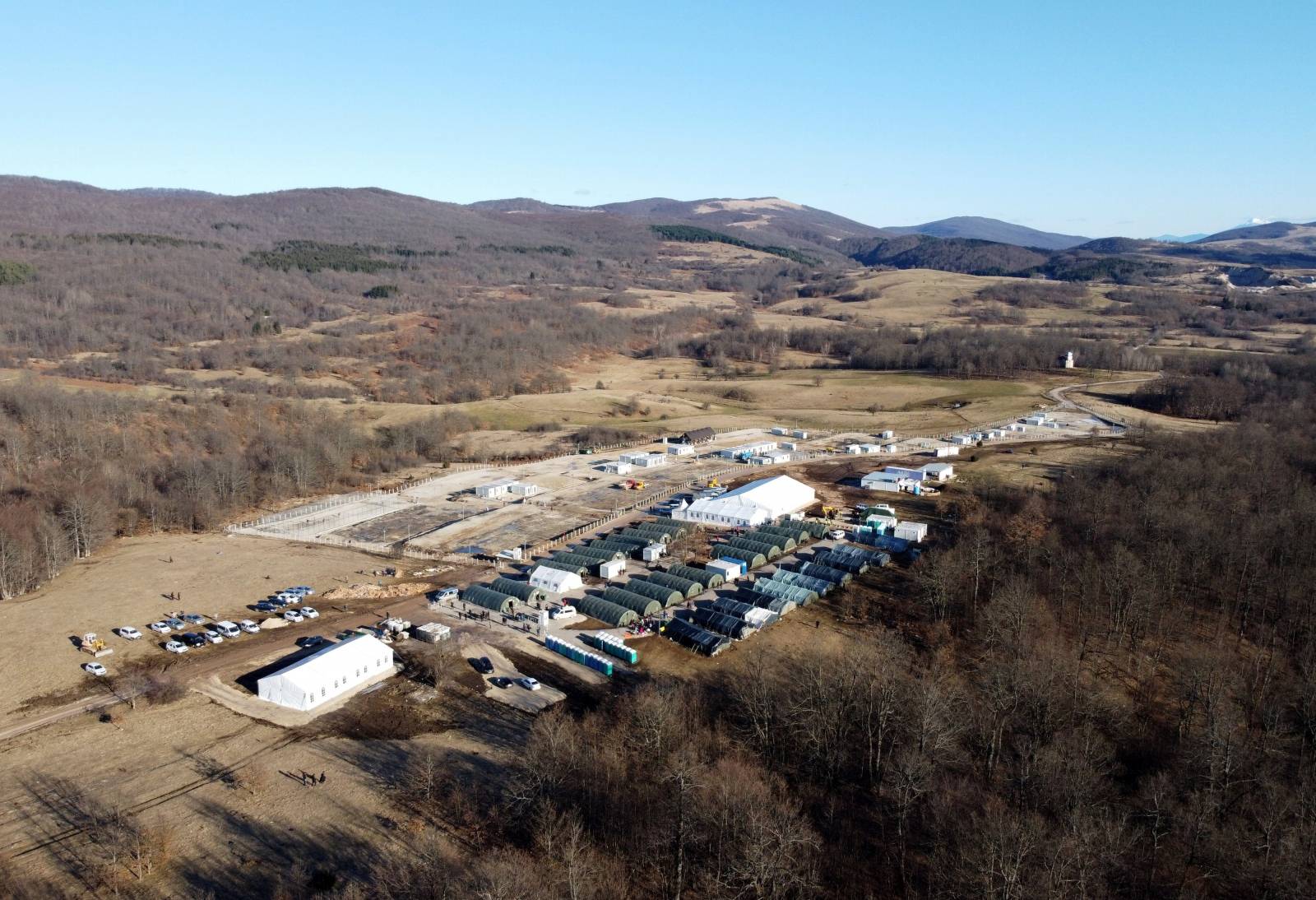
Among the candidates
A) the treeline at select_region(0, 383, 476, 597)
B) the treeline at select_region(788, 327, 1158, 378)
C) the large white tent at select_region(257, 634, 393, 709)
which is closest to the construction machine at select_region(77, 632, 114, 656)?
the large white tent at select_region(257, 634, 393, 709)

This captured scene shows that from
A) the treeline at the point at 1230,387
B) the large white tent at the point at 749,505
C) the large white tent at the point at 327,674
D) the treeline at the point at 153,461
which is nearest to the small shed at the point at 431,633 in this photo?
the large white tent at the point at 327,674

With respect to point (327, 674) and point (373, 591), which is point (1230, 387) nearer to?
point (373, 591)

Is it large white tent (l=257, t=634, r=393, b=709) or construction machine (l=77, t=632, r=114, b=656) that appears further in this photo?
construction machine (l=77, t=632, r=114, b=656)

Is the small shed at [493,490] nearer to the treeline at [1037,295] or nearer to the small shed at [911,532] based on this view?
the small shed at [911,532]

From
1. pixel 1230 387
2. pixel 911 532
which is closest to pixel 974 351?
pixel 1230 387

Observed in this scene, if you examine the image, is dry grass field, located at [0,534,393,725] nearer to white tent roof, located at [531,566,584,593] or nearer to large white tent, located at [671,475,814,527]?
white tent roof, located at [531,566,584,593]

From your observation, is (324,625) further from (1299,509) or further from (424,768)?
(1299,509)
